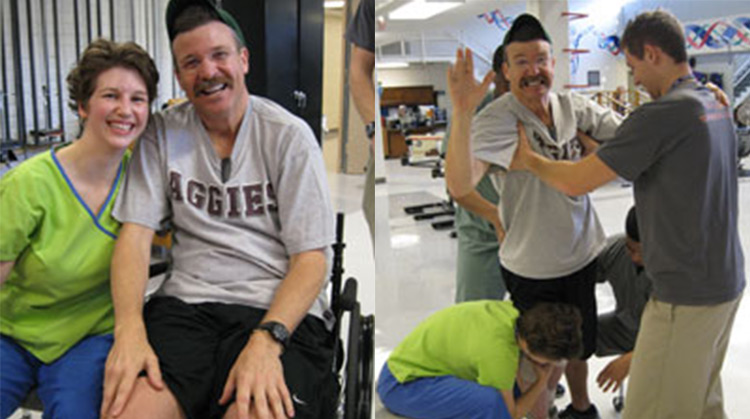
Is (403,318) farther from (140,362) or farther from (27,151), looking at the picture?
(27,151)

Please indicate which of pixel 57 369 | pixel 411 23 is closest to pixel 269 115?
pixel 411 23

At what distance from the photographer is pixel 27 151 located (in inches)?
51.4

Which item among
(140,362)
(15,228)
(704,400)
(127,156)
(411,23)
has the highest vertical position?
(411,23)

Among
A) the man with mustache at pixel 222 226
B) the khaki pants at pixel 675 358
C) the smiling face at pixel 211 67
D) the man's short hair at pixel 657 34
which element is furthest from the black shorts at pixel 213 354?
the man's short hair at pixel 657 34

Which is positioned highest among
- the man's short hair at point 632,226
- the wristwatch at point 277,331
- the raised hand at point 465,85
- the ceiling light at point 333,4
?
the ceiling light at point 333,4

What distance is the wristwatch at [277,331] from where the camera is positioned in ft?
3.71

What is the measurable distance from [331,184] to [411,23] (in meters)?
0.40

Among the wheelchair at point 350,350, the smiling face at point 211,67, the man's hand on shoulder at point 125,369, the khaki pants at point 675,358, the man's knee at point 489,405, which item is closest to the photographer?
the man's hand on shoulder at point 125,369

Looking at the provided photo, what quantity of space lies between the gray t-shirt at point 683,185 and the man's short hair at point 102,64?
94cm

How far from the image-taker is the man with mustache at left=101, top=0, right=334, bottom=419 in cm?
114

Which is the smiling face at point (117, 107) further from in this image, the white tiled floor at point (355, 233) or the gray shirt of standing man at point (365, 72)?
the gray shirt of standing man at point (365, 72)

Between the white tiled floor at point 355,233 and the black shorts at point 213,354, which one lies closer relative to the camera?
the black shorts at point 213,354

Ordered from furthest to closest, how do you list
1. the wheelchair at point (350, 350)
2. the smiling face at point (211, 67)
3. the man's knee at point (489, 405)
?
the man's knee at point (489, 405), the wheelchair at point (350, 350), the smiling face at point (211, 67)

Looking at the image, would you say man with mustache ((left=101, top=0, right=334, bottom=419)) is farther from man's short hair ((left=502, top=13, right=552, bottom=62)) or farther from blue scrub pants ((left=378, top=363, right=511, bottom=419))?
blue scrub pants ((left=378, top=363, right=511, bottom=419))
